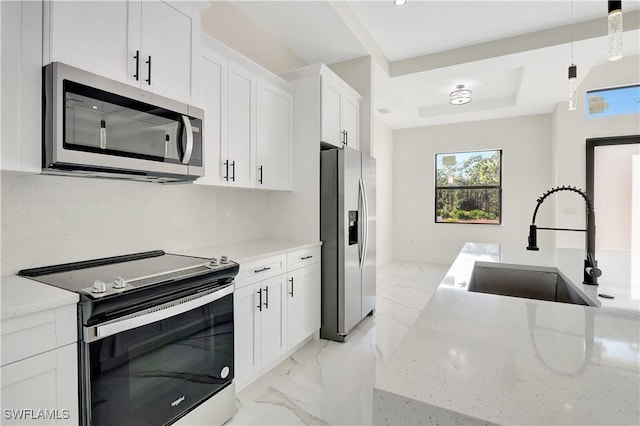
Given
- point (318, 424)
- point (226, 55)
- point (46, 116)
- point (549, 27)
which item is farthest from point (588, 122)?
point (46, 116)

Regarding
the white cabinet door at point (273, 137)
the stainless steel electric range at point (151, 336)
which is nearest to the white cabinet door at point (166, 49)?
the white cabinet door at point (273, 137)

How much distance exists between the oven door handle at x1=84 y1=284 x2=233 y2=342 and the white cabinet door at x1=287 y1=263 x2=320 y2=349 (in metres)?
0.86

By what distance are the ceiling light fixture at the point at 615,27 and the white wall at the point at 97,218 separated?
2510mm

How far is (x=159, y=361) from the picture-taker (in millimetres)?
1507

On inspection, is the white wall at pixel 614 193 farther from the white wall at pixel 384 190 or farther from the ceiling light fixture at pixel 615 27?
the ceiling light fixture at pixel 615 27

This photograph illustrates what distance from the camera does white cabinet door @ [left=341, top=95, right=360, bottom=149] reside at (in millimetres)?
3406

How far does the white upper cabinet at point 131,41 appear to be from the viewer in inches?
55.8

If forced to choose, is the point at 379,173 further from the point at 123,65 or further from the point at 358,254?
the point at 123,65

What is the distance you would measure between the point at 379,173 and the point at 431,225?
1671mm

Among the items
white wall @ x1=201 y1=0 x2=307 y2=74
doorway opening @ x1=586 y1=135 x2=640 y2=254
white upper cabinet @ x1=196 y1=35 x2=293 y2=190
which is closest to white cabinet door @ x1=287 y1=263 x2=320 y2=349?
white upper cabinet @ x1=196 y1=35 x2=293 y2=190

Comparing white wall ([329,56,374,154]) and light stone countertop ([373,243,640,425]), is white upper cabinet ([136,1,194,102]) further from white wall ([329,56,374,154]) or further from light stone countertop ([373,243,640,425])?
white wall ([329,56,374,154])

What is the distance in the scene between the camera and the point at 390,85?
4570mm

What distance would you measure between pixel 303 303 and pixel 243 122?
5.18 ft

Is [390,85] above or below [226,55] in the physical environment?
above
